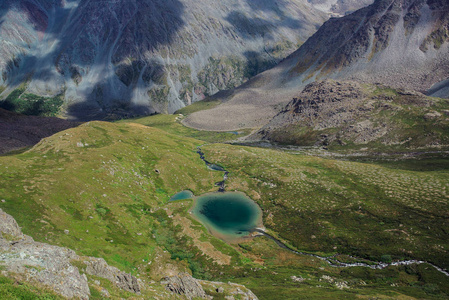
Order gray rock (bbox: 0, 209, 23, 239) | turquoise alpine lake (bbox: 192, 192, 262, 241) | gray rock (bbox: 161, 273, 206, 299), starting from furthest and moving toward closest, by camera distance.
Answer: turquoise alpine lake (bbox: 192, 192, 262, 241)
gray rock (bbox: 161, 273, 206, 299)
gray rock (bbox: 0, 209, 23, 239)

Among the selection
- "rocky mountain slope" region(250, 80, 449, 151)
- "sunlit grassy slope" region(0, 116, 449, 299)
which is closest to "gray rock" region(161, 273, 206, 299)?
"sunlit grassy slope" region(0, 116, 449, 299)

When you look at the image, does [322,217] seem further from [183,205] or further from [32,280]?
[32,280]

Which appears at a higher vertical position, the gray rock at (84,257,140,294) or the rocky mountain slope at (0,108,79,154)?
the gray rock at (84,257,140,294)

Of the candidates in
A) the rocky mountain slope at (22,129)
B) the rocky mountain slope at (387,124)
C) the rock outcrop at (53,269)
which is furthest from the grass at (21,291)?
the rocky mountain slope at (387,124)

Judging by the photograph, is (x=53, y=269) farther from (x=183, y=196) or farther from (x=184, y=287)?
(x=183, y=196)

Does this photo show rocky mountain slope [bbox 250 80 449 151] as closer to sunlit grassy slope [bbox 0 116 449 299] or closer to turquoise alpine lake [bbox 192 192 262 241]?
sunlit grassy slope [bbox 0 116 449 299]

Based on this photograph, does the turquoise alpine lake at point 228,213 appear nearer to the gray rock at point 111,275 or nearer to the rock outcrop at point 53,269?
the gray rock at point 111,275

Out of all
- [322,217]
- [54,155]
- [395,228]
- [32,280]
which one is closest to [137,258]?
[32,280]
